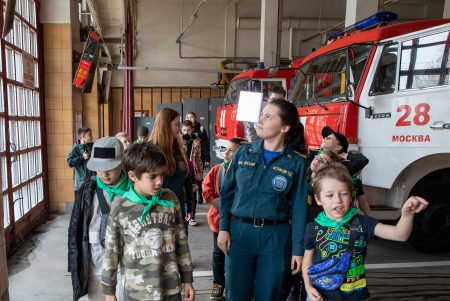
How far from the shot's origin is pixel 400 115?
427 cm

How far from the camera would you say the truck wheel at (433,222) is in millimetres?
4527

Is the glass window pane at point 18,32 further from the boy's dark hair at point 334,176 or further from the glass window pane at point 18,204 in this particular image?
the boy's dark hair at point 334,176

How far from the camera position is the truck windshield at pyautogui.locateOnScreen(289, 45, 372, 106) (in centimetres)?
468

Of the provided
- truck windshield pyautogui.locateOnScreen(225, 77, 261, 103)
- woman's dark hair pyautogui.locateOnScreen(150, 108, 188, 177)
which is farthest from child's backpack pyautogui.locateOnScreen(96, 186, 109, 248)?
truck windshield pyautogui.locateOnScreen(225, 77, 261, 103)

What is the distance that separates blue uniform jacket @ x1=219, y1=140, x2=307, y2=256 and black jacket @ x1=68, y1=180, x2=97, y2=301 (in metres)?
0.93

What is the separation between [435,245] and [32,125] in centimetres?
622

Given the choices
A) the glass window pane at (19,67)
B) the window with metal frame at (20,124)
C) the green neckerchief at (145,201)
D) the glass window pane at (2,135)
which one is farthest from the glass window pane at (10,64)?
the green neckerchief at (145,201)

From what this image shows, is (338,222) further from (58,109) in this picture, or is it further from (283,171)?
(58,109)

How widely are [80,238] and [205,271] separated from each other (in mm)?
2119

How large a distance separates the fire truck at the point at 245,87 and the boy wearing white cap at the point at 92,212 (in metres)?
5.21

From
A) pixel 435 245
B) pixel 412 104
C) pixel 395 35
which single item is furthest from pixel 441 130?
pixel 435 245

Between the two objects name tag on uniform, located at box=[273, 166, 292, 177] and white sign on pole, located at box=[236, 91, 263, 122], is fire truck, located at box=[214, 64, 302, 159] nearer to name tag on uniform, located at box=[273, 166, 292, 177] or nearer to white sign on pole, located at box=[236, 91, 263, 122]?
white sign on pole, located at box=[236, 91, 263, 122]

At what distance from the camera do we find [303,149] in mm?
2527

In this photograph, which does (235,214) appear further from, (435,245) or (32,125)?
(32,125)
